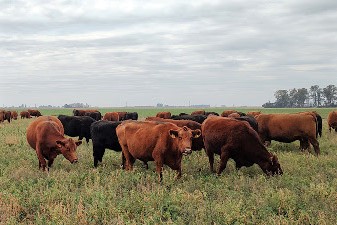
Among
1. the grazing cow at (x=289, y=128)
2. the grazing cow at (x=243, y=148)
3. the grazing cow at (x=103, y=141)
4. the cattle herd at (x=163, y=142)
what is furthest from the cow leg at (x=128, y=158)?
the grazing cow at (x=289, y=128)

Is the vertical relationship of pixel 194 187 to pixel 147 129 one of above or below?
below

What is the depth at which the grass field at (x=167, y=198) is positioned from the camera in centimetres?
674

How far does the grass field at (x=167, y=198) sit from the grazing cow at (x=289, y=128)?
3857 millimetres

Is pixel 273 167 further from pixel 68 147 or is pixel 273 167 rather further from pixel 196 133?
pixel 68 147

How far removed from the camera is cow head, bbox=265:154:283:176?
33.9 feet

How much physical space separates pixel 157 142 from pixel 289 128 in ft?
25.2

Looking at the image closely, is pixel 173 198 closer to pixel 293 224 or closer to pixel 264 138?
pixel 293 224

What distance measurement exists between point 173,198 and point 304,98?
18390 cm

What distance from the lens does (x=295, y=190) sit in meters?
8.66

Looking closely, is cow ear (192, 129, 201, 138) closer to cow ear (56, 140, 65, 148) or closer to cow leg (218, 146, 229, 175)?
cow leg (218, 146, 229, 175)

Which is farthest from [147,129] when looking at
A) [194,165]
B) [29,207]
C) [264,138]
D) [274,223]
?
[264,138]

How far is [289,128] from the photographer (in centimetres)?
1541

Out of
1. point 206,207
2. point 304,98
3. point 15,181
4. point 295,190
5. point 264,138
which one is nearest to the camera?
point 206,207

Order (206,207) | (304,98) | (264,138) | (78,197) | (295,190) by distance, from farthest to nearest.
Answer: (304,98) → (264,138) → (295,190) → (78,197) → (206,207)
